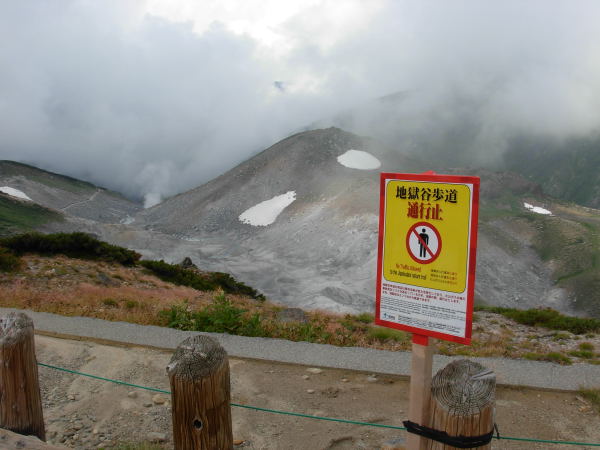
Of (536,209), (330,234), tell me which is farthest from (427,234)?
(536,209)

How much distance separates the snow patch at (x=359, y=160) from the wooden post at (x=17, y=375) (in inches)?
2561

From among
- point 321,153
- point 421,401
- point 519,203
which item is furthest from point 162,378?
point 519,203

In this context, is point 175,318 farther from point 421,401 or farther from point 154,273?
point 154,273

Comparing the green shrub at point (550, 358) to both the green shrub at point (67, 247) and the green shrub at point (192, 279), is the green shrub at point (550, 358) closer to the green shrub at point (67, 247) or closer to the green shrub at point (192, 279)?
the green shrub at point (192, 279)

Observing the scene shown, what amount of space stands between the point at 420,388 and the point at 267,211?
2294 inches

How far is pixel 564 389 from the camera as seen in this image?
26.3ft

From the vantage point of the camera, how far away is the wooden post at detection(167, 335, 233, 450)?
139 inches

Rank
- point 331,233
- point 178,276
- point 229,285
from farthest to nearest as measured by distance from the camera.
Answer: point 331,233
point 229,285
point 178,276

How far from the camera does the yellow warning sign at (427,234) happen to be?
3611 mm

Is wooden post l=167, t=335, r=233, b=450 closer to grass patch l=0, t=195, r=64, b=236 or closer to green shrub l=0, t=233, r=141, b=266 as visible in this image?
green shrub l=0, t=233, r=141, b=266

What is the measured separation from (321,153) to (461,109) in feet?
447

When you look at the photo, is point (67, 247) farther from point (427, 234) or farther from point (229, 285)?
point (427, 234)

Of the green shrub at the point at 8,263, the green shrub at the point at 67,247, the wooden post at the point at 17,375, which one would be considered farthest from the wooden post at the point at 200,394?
the green shrub at the point at 67,247

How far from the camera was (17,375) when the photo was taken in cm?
433
